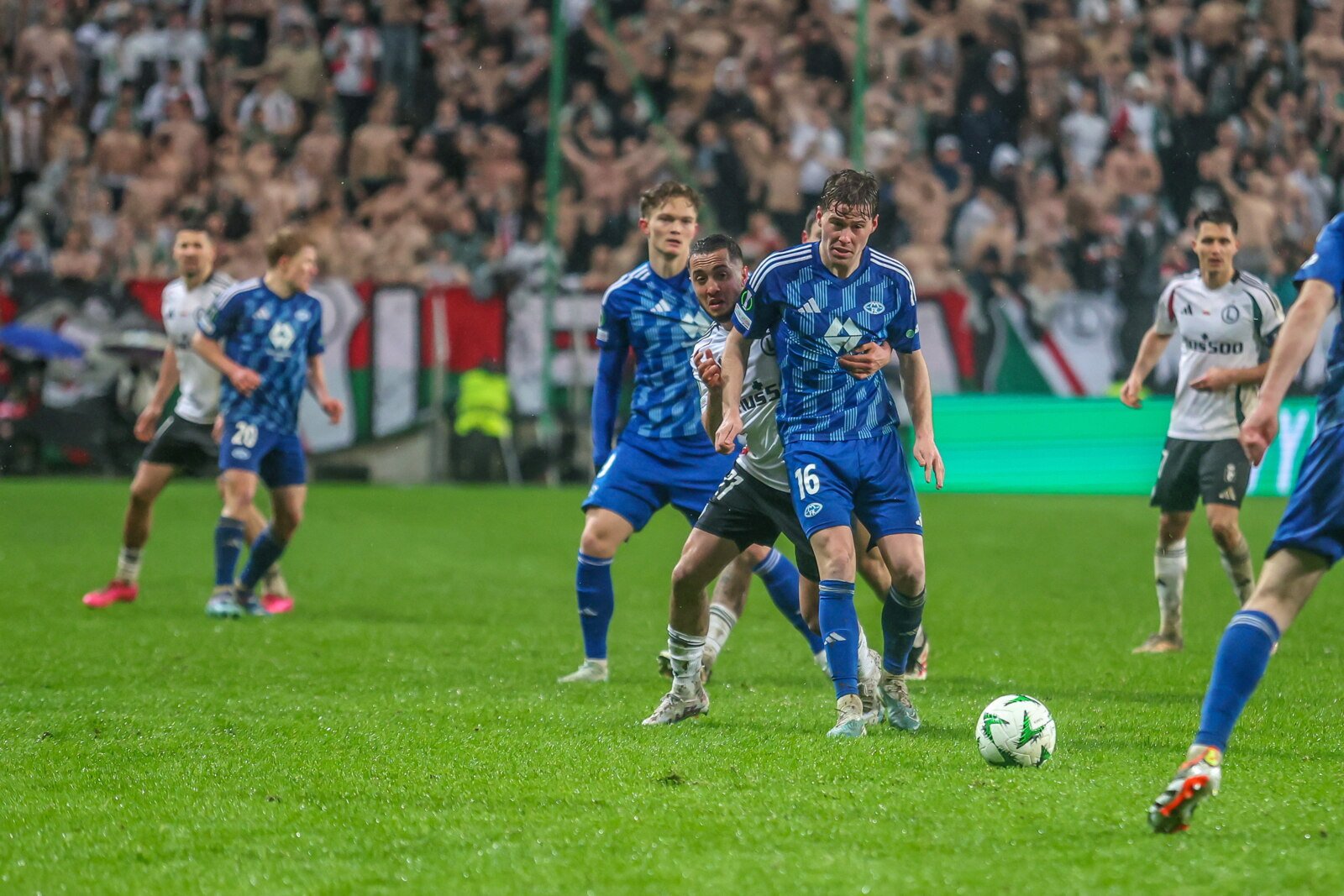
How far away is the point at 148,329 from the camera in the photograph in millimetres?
20156

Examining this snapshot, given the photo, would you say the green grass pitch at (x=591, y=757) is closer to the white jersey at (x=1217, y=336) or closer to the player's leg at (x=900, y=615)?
the player's leg at (x=900, y=615)

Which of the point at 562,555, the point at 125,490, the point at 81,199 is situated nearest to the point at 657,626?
the point at 562,555

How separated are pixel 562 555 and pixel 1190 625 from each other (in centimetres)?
553

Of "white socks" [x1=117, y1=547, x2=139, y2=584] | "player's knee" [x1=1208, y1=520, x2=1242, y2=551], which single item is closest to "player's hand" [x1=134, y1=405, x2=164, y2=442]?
"white socks" [x1=117, y1=547, x2=139, y2=584]

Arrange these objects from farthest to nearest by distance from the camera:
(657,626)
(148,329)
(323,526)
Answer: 1. (148,329)
2. (323,526)
3. (657,626)

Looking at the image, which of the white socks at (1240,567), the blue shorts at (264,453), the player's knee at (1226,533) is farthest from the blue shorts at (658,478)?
the blue shorts at (264,453)

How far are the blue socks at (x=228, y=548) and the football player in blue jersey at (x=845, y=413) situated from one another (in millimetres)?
5168

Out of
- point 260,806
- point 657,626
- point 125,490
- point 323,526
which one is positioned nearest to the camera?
point 260,806

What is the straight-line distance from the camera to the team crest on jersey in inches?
403

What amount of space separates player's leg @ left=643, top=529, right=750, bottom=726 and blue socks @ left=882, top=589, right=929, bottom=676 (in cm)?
63

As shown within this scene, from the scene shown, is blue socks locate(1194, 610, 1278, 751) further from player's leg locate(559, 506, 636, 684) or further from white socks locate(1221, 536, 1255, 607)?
white socks locate(1221, 536, 1255, 607)

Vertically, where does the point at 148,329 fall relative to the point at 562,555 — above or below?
above

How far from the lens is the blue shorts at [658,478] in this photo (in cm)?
755

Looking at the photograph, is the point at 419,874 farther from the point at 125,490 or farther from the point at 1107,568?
the point at 125,490
